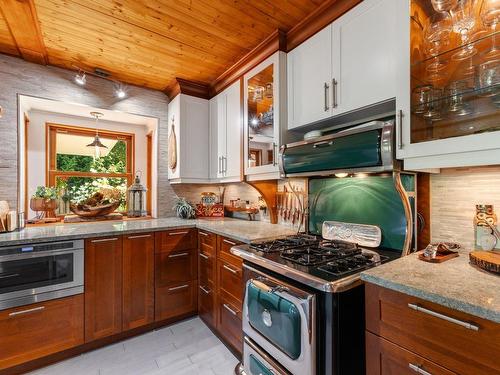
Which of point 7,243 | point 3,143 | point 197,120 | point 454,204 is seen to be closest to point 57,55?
point 3,143

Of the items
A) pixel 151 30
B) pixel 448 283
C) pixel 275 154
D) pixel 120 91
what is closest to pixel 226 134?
pixel 275 154

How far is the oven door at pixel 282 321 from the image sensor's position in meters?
1.12

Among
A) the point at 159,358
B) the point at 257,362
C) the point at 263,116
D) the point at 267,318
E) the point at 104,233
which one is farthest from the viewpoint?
the point at 263,116

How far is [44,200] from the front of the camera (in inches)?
97.2

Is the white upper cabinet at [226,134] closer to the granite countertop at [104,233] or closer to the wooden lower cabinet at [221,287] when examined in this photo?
the granite countertop at [104,233]

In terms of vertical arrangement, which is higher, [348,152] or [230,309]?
[348,152]

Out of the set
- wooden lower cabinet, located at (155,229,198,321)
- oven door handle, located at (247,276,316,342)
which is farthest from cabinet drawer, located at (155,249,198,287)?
oven door handle, located at (247,276,316,342)

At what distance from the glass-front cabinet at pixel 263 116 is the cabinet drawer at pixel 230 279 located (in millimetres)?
800

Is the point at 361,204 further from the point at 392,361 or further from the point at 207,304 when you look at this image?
the point at 207,304

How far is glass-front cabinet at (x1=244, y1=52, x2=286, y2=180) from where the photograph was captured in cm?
196

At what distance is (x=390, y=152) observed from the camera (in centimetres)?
123

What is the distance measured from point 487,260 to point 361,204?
0.75m

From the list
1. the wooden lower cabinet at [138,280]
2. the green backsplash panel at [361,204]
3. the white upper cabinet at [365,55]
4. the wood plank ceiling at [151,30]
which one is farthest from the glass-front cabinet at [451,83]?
the wooden lower cabinet at [138,280]

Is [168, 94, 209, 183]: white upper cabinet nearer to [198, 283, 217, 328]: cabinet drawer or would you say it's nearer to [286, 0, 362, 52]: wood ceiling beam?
[198, 283, 217, 328]: cabinet drawer
